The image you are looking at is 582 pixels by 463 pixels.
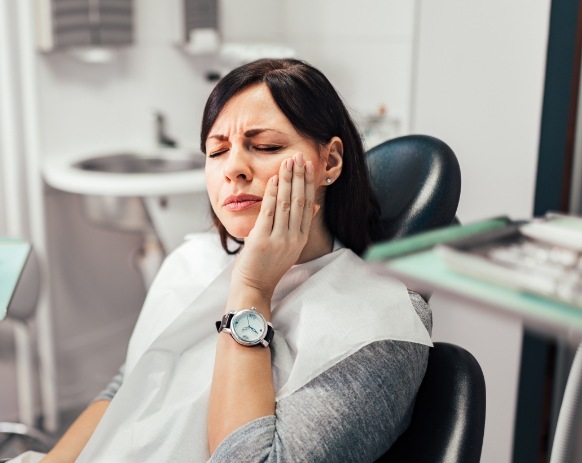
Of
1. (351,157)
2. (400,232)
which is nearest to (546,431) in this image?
(400,232)

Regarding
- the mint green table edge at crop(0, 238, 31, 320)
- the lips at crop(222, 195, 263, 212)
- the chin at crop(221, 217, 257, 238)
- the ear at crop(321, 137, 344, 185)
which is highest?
the ear at crop(321, 137, 344, 185)

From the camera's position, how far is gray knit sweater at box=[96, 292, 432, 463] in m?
0.97

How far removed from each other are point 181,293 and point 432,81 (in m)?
1.12

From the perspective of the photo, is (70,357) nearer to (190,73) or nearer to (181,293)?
(190,73)

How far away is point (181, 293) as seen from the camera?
4.54ft

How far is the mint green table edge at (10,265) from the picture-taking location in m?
1.16

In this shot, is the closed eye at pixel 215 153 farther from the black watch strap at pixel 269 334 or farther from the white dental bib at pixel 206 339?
the black watch strap at pixel 269 334

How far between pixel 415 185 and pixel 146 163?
1.55 metres

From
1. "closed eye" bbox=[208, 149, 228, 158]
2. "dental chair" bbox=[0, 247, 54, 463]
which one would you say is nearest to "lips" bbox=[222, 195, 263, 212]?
"closed eye" bbox=[208, 149, 228, 158]

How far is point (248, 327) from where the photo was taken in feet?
3.58

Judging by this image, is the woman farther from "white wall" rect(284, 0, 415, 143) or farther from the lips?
"white wall" rect(284, 0, 415, 143)

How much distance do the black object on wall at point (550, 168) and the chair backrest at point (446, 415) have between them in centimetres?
89

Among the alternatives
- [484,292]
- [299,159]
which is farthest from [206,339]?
[484,292]

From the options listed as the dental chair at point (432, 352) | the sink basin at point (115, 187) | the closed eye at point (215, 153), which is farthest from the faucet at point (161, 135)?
Answer: the closed eye at point (215, 153)
